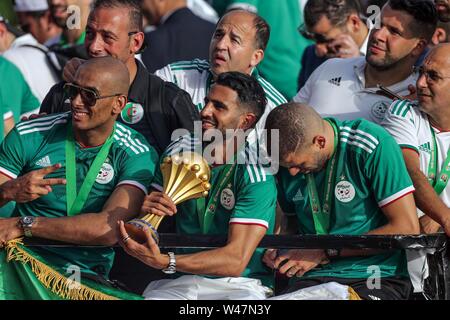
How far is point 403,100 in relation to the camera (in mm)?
6977

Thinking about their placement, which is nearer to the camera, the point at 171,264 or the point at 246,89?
the point at 171,264

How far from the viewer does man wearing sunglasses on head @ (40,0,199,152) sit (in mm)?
7156

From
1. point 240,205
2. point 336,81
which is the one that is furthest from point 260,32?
point 240,205

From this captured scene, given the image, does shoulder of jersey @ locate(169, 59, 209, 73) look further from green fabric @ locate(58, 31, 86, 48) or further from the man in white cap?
green fabric @ locate(58, 31, 86, 48)

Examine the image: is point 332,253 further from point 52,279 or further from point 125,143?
point 52,279

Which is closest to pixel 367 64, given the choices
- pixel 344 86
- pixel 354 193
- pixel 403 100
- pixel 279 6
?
pixel 344 86

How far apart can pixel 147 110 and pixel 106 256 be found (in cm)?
109

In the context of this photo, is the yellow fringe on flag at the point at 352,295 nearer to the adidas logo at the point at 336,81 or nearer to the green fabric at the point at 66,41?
the adidas logo at the point at 336,81

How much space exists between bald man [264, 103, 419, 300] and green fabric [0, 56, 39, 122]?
2.94 metres

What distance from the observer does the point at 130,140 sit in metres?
6.65

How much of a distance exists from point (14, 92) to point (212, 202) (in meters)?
2.91

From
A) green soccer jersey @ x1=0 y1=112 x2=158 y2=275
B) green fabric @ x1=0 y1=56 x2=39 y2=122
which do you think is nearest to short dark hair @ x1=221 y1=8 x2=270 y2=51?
green soccer jersey @ x1=0 y1=112 x2=158 y2=275

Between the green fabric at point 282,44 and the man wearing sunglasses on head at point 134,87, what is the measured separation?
2.94m
